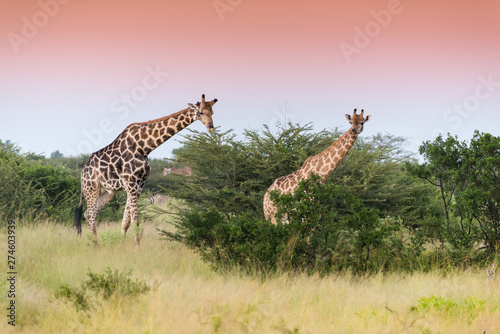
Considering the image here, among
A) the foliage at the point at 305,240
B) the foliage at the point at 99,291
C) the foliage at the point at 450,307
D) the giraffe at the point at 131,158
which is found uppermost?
the giraffe at the point at 131,158

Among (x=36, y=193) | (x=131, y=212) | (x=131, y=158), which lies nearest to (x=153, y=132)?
(x=131, y=158)

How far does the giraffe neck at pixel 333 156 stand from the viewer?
9945 mm

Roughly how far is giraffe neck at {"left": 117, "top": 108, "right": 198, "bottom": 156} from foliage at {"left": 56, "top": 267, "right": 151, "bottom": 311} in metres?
4.48

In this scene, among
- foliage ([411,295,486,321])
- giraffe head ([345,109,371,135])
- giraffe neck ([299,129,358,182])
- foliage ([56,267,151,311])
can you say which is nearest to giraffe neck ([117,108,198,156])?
giraffe neck ([299,129,358,182])

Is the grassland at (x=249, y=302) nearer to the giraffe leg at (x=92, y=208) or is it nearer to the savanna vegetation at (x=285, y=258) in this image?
the savanna vegetation at (x=285, y=258)

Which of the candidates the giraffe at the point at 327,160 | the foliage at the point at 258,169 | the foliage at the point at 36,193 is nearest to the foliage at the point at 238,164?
the foliage at the point at 258,169

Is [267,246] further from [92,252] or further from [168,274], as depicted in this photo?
[92,252]

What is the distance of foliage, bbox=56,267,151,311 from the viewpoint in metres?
6.17

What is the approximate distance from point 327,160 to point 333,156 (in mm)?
159

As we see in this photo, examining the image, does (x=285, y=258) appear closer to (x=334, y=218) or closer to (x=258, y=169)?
(x=334, y=218)

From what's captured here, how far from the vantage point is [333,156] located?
397 inches

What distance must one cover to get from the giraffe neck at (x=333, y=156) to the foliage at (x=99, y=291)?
4508 millimetres

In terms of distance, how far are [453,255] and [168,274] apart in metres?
5.45

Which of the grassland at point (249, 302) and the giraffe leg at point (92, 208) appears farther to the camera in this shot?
the giraffe leg at point (92, 208)
